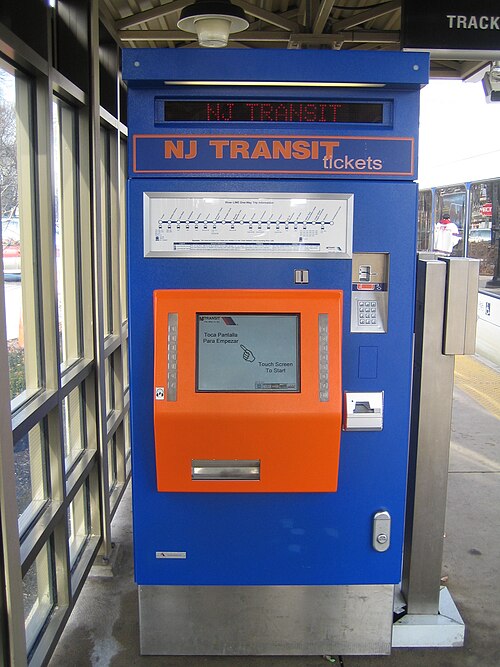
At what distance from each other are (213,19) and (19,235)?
1574mm

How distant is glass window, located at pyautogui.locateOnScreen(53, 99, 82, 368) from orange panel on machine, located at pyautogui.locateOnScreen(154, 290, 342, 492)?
88 cm

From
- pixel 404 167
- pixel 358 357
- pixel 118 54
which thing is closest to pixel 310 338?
pixel 358 357

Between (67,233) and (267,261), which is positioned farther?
(67,233)

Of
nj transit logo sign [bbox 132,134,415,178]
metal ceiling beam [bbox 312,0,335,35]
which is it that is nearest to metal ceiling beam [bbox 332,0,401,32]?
metal ceiling beam [bbox 312,0,335,35]

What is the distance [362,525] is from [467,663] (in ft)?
2.45

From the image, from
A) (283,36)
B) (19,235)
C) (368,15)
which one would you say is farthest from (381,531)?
(283,36)

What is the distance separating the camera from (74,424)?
3305mm

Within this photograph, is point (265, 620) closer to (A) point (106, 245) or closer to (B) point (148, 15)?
(A) point (106, 245)

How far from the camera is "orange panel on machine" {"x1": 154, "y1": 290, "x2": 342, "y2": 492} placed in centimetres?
243

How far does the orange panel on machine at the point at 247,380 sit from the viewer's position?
243cm

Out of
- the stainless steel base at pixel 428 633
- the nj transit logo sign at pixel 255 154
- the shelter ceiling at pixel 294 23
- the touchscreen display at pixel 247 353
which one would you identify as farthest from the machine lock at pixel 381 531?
the shelter ceiling at pixel 294 23

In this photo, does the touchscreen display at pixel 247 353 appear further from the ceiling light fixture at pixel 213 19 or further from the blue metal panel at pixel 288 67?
the ceiling light fixture at pixel 213 19

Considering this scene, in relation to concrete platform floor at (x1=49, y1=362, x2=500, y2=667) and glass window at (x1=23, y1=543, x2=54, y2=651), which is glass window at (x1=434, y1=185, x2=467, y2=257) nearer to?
concrete platform floor at (x1=49, y1=362, x2=500, y2=667)

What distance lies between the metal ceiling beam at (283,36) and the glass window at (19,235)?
2249 millimetres
